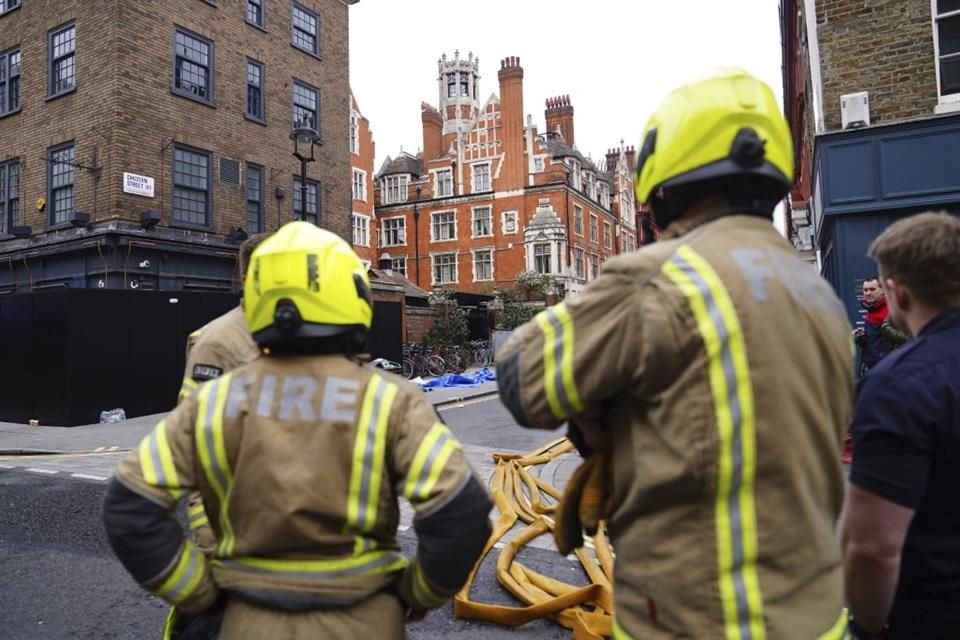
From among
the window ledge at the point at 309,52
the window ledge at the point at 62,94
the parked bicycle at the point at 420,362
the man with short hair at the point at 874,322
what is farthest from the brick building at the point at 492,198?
the man with short hair at the point at 874,322

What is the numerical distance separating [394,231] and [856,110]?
1618 inches

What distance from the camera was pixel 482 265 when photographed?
44281 mm

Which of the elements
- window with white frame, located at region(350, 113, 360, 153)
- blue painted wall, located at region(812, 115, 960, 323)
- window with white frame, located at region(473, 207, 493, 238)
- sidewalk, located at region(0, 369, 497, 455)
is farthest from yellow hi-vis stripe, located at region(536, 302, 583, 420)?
window with white frame, located at region(473, 207, 493, 238)

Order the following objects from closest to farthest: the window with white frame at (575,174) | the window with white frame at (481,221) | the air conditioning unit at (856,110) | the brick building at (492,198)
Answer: the air conditioning unit at (856,110) → the brick building at (492,198) → the window with white frame at (575,174) → the window with white frame at (481,221)

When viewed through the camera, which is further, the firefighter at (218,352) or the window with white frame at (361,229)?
the window with white frame at (361,229)

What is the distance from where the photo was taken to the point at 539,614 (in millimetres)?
3568

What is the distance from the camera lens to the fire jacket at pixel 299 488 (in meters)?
1.58

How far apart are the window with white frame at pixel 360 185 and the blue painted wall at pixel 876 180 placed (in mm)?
32682

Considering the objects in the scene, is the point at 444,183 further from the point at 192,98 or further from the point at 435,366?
the point at 192,98

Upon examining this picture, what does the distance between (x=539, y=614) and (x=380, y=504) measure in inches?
90.6

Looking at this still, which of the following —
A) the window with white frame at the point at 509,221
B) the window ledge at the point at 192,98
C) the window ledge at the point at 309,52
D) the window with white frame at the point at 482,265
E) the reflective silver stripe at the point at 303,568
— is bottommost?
the reflective silver stripe at the point at 303,568

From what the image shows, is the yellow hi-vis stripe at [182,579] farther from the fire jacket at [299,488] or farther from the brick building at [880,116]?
the brick building at [880,116]

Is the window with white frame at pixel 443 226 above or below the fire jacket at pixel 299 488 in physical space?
above

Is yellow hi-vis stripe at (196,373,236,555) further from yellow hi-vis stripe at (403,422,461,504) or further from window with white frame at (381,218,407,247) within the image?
window with white frame at (381,218,407,247)
